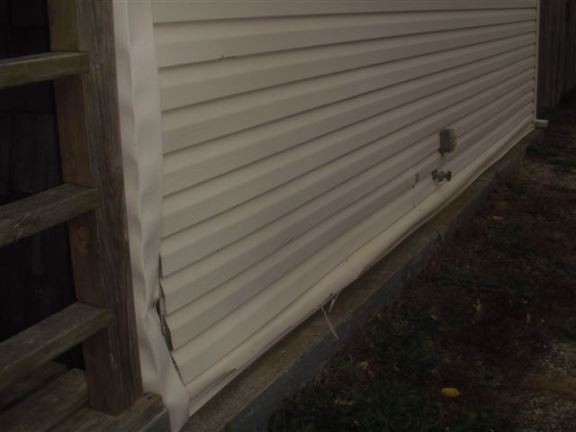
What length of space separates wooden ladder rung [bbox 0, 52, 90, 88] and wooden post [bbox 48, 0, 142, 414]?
0.04 meters

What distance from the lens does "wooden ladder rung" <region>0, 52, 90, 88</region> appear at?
81.8 inches

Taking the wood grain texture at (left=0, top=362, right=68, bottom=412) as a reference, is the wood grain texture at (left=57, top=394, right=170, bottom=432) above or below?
below

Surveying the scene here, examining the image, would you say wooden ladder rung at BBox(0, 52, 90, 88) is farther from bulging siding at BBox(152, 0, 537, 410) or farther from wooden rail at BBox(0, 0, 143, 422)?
bulging siding at BBox(152, 0, 537, 410)

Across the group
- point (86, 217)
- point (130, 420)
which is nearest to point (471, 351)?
point (130, 420)

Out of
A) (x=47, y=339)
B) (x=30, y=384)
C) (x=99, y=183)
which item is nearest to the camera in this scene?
(x=47, y=339)

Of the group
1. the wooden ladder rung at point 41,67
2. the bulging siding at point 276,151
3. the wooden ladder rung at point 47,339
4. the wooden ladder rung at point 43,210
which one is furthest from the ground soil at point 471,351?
the wooden ladder rung at point 41,67

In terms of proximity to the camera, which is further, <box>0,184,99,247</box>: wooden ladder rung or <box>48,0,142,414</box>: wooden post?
<box>48,0,142,414</box>: wooden post

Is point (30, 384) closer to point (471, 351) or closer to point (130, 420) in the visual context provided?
point (130, 420)

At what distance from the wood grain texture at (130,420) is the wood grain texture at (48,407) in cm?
3

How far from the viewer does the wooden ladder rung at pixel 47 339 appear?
2189 mm

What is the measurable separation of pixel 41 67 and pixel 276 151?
136 centimetres

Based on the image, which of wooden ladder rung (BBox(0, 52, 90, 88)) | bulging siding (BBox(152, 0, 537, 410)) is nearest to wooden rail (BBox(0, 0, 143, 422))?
wooden ladder rung (BBox(0, 52, 90, 88))

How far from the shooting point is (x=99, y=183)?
2412 mm

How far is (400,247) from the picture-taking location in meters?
5.05
